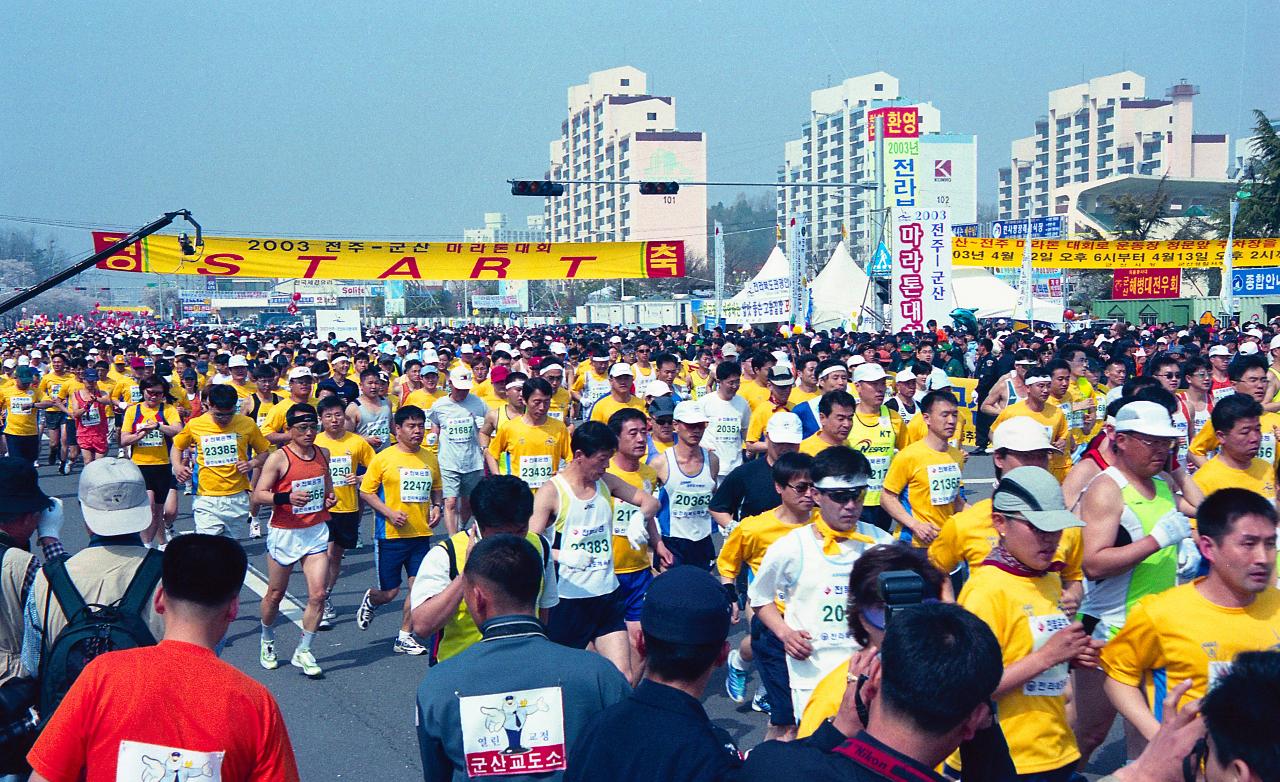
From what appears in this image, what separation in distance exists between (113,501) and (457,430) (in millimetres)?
6623

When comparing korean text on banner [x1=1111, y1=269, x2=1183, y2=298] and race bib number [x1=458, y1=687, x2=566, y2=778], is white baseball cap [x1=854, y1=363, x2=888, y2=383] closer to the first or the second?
race bib number [x1=458, y1=687, x2=566, y2=778]

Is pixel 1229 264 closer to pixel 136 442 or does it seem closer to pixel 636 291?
pixel 136 442

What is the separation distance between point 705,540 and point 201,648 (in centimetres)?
486

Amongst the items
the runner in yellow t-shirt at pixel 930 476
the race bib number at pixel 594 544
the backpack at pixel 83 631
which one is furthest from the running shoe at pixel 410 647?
the backpack at pixel 83 631

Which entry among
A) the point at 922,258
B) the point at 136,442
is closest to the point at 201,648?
the point at 136,442

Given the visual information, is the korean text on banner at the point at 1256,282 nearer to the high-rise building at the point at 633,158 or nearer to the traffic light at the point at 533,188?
the traffic light at the point at 533,188

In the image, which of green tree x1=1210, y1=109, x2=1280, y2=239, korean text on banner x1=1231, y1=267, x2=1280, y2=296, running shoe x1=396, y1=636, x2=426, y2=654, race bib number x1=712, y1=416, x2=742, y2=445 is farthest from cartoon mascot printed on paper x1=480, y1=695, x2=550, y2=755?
green tree x1=1210, y1=109, x2=1280, y2=239

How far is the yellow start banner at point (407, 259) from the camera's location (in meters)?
23.6

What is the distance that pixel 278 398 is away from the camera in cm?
1265

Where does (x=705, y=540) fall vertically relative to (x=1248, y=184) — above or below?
below

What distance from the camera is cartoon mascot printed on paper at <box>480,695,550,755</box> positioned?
315 centimetres

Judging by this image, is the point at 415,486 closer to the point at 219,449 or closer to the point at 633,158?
the point at 219,449

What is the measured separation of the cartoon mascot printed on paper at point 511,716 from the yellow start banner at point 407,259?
20933 mm

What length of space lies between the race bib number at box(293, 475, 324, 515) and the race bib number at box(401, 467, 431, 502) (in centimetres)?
57
